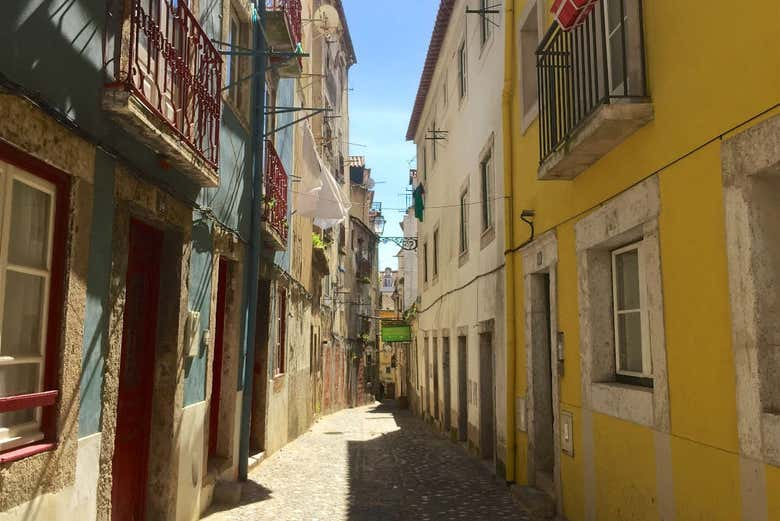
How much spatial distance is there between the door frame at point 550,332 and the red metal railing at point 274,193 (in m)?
3.40

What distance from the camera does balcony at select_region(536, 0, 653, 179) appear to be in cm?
472

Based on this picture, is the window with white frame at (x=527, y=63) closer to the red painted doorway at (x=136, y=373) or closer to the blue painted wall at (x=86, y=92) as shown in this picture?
the blue painted wall at (x=86, y=92)

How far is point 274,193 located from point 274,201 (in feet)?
0.56

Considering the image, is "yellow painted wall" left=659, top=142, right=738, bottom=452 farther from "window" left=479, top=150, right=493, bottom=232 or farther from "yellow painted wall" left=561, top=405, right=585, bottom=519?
"window" left=479, top=150, right=493, bottom=232

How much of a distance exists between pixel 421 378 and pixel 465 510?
13033mm

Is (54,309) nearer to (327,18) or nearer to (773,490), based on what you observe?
(773,490)

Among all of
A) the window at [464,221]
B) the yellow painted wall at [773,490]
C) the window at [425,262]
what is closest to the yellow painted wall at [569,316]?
the yellow painted wall at [773,490]

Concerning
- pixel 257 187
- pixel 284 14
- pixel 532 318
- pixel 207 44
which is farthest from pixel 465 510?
pixel 284 14

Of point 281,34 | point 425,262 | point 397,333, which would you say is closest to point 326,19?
point 281,34

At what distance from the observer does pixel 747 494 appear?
3.41m

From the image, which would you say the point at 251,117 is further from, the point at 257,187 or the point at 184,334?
the point at 184,334

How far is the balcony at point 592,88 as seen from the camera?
4.72 meters

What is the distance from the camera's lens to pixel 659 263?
4488mm

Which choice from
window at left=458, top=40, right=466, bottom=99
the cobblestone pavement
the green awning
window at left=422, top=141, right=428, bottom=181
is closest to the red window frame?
the cobblestone pavement
